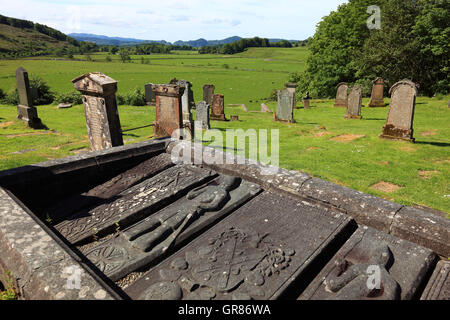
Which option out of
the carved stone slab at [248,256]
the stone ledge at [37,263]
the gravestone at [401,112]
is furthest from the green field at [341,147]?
the stone ledge at [37,263]

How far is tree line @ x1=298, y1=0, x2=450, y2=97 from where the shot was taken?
23.0 meters

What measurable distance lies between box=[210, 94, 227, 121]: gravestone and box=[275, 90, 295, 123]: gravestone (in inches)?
124

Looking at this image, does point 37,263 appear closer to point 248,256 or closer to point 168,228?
point 168,228

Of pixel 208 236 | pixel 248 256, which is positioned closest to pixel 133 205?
pixel 208 236

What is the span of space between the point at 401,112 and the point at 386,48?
56.3 feet

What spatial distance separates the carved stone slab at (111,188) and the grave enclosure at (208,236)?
0.02 m

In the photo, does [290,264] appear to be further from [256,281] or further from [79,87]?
[79,87]

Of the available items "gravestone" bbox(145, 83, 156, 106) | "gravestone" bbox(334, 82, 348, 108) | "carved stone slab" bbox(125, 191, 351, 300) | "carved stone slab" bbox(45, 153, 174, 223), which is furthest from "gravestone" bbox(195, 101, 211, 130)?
"gravestone" bbox(334, 82, 348, 108)

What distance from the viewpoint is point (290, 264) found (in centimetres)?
275

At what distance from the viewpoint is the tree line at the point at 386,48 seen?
23.0 m

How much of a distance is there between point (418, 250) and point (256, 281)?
65.1 inches

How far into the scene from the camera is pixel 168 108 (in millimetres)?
10367

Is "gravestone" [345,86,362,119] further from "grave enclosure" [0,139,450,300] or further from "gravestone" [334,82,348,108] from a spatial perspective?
"grave enclosure" [0,139,450,300]
